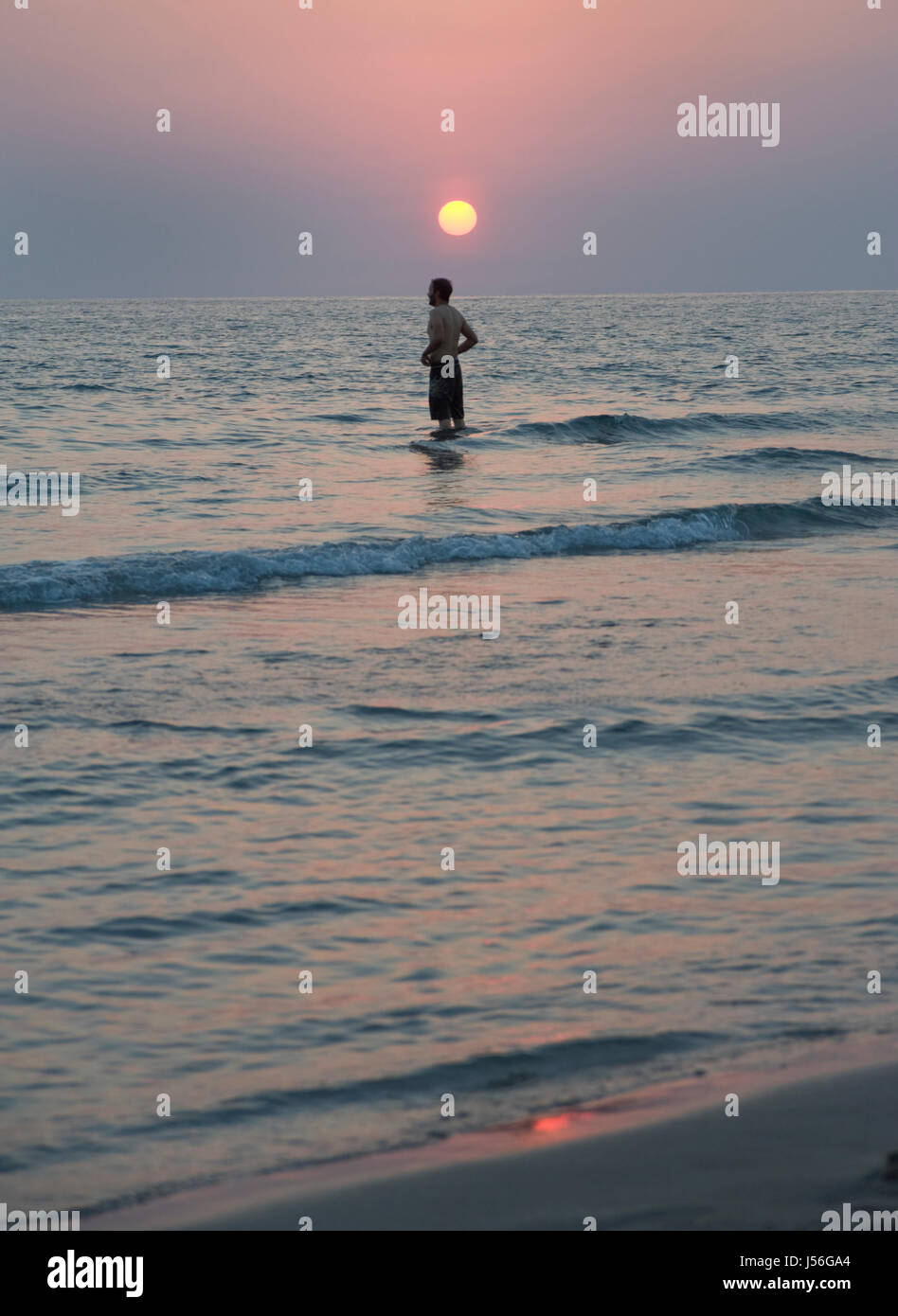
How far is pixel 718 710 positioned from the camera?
6.90m

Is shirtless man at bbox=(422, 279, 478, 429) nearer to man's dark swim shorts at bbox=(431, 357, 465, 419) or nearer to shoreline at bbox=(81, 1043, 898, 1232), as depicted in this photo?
man's dark swim shorts at bbox=(431, 357, 465, 419)

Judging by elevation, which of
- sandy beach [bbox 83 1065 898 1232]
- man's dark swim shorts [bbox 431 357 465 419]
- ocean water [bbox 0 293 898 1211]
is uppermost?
man's dark swim shorts [bbox 431 357 465 419]

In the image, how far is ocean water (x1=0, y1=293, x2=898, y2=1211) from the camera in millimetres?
3592

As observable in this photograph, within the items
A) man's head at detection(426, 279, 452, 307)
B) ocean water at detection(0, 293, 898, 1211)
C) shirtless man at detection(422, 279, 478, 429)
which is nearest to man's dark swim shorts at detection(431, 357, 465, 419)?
shirtless man at detection(422, 279, 478, 429)

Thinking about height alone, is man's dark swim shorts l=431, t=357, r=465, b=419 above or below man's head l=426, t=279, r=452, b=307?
below

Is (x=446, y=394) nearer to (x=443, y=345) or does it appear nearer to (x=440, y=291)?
(x=443, y=345)

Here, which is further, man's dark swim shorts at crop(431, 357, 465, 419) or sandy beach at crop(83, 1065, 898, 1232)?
man's dark swim shorts at crop(431, 357, 465, 419)

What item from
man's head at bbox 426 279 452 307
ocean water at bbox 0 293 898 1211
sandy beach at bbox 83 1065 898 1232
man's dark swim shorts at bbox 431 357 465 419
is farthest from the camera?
man's dark swim shorts at bbox 431 357 465 419

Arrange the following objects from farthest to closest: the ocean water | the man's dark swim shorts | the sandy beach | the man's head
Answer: the man's dark swim shorts → the man's head → the ocean water → the sandy beach

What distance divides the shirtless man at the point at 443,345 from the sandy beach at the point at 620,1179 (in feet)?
45.8

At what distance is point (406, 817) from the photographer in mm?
5398

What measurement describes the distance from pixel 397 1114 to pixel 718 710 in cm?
386
